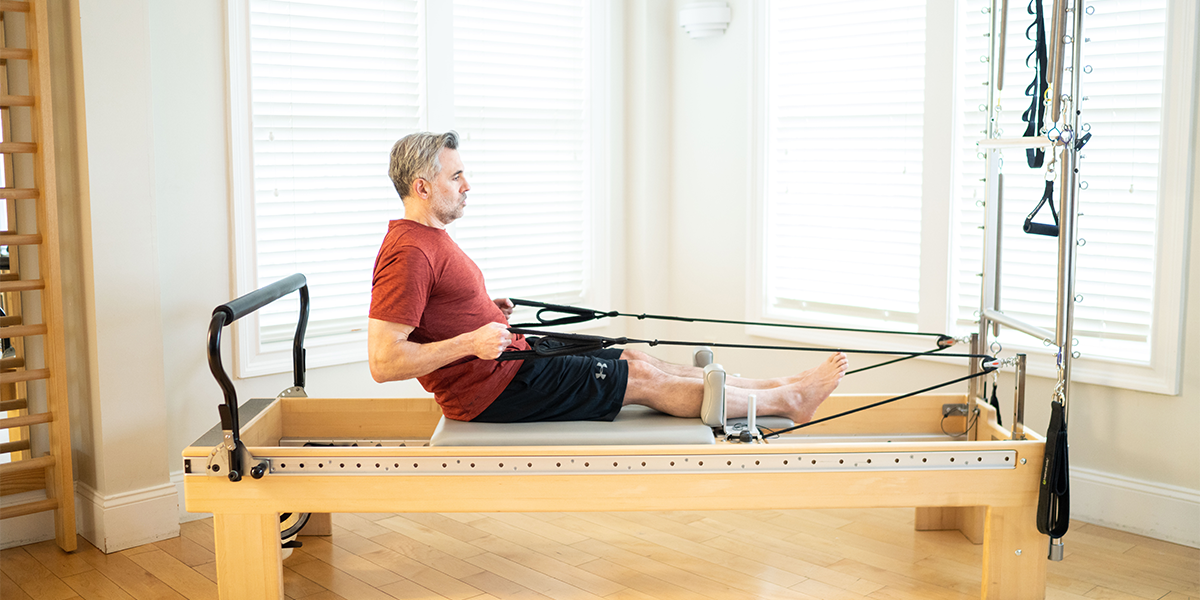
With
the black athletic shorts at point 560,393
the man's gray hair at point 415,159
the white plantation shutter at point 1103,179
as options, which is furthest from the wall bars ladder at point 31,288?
the white plantation shutter at point 1103,179

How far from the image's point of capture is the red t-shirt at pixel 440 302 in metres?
2.38

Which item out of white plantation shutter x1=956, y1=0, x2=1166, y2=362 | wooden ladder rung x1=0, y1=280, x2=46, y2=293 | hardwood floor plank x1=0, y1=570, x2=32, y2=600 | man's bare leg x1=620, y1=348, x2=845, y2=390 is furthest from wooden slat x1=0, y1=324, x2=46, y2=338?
white plantation shutter x1=956, y1=0, x2=1166, y2=362

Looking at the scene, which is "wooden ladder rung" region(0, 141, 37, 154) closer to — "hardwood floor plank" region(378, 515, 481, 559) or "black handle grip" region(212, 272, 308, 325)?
"black handle grip" region(212, 272, 308, 325)

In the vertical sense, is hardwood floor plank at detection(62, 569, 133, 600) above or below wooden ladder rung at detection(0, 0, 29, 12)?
below

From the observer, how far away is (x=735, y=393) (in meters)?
2.67

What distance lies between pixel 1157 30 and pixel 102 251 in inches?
125

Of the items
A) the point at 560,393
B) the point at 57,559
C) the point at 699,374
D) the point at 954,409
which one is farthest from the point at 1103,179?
the point at 57,559

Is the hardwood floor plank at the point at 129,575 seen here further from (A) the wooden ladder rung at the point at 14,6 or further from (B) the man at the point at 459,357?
(A) the wooden ladder rung at the point at 14,6

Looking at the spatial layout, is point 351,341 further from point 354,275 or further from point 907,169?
point 907,169

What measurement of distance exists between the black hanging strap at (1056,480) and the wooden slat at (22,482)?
9.38ft

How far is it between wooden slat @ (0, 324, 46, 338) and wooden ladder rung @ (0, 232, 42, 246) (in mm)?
239

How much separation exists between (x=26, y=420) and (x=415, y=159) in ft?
4.71

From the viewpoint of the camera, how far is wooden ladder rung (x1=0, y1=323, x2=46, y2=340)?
2812 mm

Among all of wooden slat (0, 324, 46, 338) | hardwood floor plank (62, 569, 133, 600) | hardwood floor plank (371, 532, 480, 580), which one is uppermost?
wooden slat (0, 324, 46, 338)
